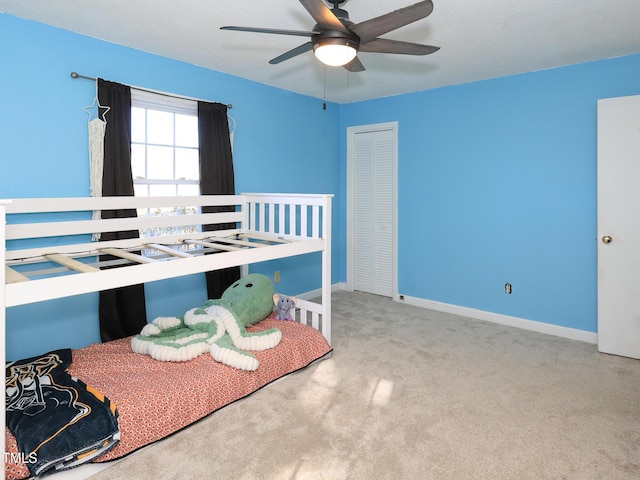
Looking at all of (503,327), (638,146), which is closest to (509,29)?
(638,146)

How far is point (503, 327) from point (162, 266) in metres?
3.00

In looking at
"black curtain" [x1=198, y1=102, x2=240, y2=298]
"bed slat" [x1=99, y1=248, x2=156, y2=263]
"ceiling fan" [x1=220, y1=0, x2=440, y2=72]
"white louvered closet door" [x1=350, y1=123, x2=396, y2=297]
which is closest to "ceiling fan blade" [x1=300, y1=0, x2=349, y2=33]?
"ceiling fan" [x1=220, y1=0, x2=440, y2=72]

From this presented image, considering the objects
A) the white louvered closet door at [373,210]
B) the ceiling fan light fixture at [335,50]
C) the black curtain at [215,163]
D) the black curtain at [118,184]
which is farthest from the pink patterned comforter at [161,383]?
the white louvered closet door at [373,210]

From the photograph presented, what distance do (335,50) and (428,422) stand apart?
6.29ft

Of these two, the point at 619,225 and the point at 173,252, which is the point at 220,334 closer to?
the point at 173,252

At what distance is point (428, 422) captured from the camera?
2.23 metres

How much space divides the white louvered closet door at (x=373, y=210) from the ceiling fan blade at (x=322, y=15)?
278 cm

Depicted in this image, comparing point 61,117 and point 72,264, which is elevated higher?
point 61,117

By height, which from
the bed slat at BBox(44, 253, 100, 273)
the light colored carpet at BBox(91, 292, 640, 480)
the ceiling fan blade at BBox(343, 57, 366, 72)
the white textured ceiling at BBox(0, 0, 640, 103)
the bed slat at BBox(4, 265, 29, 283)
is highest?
the white textured ceiling at BBox(0, 0, 640, 103)

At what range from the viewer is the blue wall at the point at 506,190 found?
343 cm

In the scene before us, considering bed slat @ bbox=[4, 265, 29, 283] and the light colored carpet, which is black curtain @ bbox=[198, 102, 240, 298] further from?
bed slat @ bbox=[4, 265, 29, 283]

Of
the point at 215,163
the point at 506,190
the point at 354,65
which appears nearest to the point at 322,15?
the point at 354,65

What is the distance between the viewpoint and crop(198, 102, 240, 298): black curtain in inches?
140

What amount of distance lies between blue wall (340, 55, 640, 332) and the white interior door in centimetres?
19
